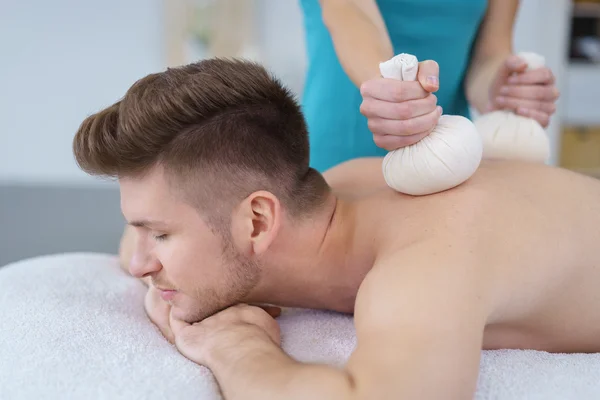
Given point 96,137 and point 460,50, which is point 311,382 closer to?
point 96,137

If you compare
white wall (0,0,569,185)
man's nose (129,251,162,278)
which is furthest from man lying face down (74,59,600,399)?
white wall (0,0,569,185)

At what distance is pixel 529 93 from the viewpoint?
4.43 ft

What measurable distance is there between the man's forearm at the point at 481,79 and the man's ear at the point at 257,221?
712 millimetres

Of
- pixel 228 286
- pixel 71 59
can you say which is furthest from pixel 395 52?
pixel 71 59

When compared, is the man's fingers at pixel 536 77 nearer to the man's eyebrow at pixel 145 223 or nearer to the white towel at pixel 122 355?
the white towel at pixel 122 355

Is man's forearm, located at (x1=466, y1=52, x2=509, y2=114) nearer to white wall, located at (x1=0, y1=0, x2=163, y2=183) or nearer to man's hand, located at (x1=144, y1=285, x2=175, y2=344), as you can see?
man's hand, located at (x1=144, y1=285, x2=175, y2=344)

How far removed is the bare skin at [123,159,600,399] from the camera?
2.57 ft

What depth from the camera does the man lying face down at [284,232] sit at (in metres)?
0.89

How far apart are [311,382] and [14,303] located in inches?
24.0

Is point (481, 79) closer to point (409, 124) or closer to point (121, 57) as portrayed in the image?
point (409, 124)

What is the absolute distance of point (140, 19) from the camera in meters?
4.06

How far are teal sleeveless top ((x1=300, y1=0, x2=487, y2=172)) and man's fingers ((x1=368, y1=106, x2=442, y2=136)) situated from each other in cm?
72

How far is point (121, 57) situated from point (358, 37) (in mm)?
3197

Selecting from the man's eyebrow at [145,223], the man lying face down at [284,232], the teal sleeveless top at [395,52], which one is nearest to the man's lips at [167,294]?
the man lying face down at [284,232]
